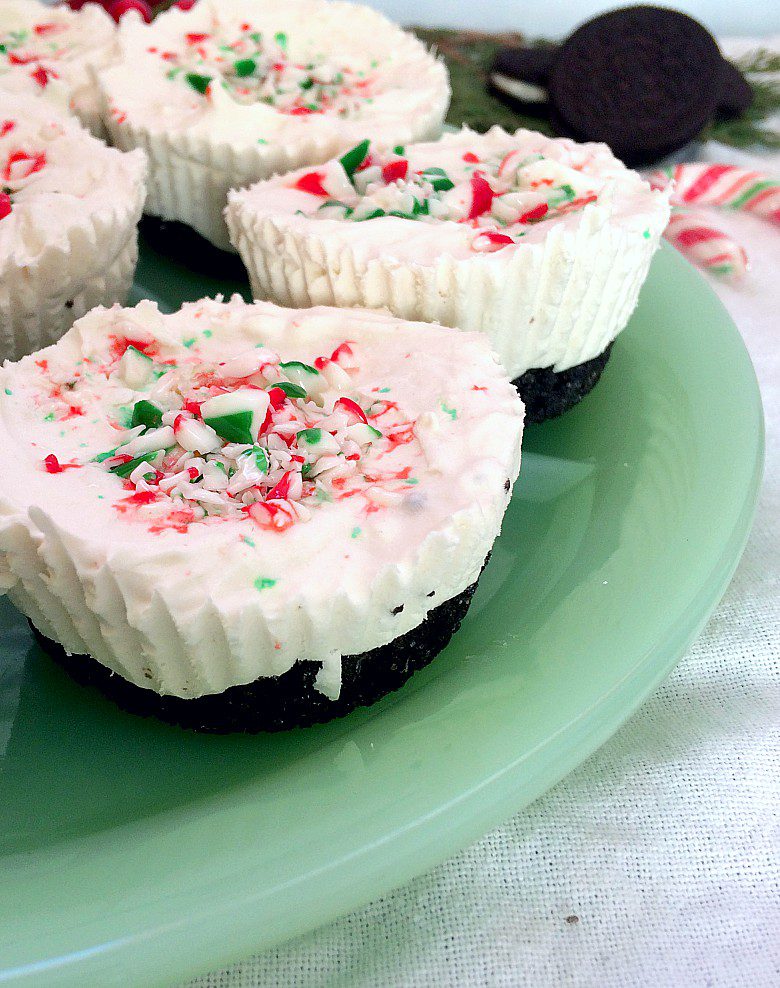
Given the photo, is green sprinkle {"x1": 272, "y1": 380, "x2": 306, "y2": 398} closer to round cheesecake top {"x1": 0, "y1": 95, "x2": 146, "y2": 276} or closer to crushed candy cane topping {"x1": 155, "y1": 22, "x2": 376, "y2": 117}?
round cheesecake top {"x1": 0, "y1": 95, "x2": 146, "y2": 276}

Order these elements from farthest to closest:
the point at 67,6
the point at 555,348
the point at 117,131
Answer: the point at 67,6
the point at 117,131
the point at 555,348

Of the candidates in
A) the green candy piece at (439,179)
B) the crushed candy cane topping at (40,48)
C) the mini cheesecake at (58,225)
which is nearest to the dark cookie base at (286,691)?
the mini cheesecake at (58,225)

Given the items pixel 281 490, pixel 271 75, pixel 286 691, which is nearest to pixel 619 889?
pixel 286 691

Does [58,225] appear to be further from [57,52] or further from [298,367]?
[57,52]

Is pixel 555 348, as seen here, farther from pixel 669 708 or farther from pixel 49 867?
pixel 49 867

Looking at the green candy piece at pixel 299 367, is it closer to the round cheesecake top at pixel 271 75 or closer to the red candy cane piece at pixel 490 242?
the red candy cane piece at pixel 490 242

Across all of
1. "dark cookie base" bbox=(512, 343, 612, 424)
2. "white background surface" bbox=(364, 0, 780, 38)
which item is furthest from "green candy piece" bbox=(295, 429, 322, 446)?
"white background surface" bbox=(364, 0, 780, 38)

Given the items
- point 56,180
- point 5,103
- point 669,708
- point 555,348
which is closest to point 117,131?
point 5,103
